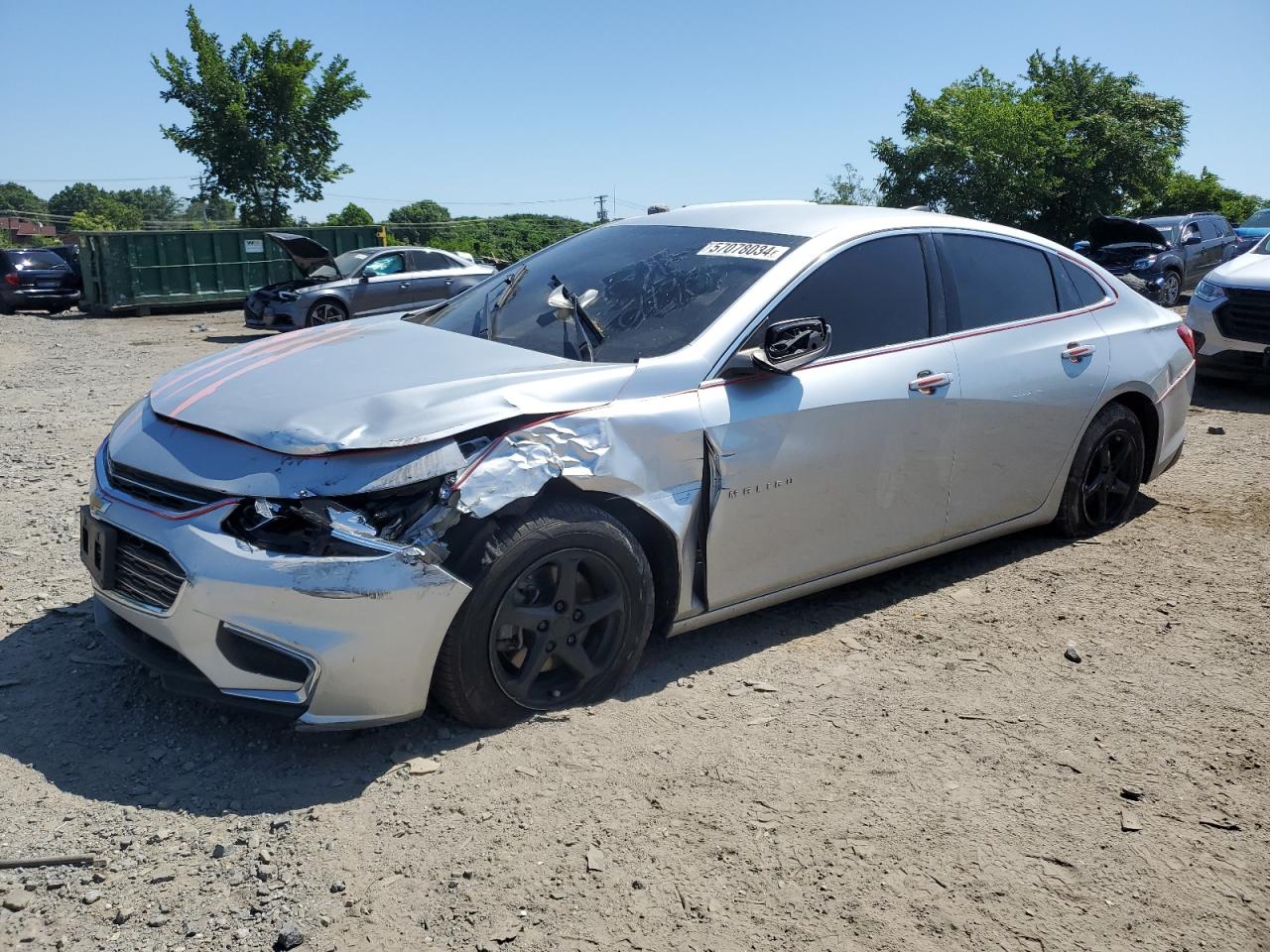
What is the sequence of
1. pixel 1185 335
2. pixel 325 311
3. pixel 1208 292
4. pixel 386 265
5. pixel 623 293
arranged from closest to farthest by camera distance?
pixel 623 293 → pixel 1185 335 → pixel 1208 292 → pixel 325 311 → pixel 386 265

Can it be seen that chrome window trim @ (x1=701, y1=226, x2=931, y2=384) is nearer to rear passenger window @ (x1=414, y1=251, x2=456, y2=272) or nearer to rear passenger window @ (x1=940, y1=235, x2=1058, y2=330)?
rear passenger window @ (x1=940, y1=235, x2=1058, y2=330)

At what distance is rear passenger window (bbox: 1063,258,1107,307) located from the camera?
5.02 metres

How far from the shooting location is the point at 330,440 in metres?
2.96

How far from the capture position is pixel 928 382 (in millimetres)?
4141

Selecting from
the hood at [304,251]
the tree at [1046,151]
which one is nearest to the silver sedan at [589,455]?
the hood at [304,251]

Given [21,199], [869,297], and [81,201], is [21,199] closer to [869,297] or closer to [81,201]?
[81,201]

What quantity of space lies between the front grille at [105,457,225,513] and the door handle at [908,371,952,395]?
101 inches

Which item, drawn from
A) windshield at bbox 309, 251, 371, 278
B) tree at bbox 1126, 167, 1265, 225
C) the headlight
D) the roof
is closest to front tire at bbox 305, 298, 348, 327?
windshield at bbox 309, 251, 371, 278

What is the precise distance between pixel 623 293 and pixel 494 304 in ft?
2.00

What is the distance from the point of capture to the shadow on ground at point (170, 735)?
2967mm

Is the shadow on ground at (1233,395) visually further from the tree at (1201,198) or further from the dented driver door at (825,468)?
the tree at (1201,198)

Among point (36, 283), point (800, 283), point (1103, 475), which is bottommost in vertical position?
point (1103, 475)

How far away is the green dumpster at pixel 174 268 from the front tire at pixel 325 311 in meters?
6.85

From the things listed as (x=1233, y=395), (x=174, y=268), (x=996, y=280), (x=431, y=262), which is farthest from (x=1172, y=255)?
(x=174, y=268)
